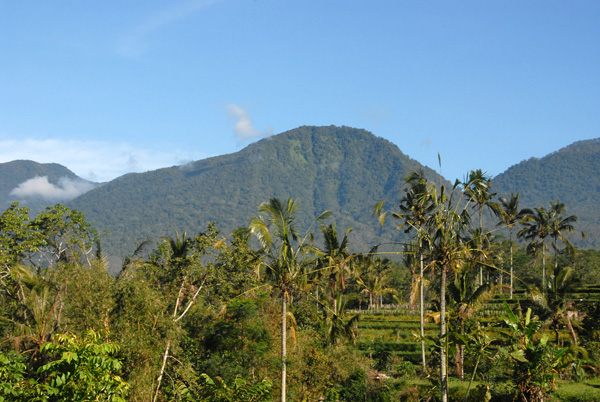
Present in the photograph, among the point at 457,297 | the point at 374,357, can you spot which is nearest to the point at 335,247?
the point at 374,357

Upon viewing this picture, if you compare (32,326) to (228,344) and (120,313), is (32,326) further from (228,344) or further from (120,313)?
(228,344)

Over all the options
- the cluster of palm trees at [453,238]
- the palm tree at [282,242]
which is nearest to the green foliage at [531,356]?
the cluster of palm trees at [453,238]

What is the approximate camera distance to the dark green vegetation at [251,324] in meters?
13.4

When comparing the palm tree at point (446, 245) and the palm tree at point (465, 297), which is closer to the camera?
the palm tree at point (446, 245)

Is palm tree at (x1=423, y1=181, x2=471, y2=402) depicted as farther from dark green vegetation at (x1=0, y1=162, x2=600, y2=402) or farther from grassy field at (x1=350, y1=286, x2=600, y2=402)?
grassy field at (x1=350, y1=286, x2=600, y2=402)

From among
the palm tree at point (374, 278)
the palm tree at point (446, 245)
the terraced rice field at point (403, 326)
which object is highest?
the palm tree at point (446, 245)

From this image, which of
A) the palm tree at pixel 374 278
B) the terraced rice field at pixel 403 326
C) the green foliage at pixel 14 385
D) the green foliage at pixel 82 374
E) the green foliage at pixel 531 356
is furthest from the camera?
the palm tree at pixel 374 278

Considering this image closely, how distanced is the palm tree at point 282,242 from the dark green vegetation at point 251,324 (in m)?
0.06

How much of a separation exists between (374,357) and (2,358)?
33.2 metres

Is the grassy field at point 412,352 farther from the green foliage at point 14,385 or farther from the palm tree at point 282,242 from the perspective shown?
the green foliage at point 14,385

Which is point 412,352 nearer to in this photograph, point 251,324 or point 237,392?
point 251,324

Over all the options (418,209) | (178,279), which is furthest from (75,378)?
(418,209)

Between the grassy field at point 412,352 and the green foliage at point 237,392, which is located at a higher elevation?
the green foliage at point 237,392

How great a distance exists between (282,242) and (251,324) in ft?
24.5
